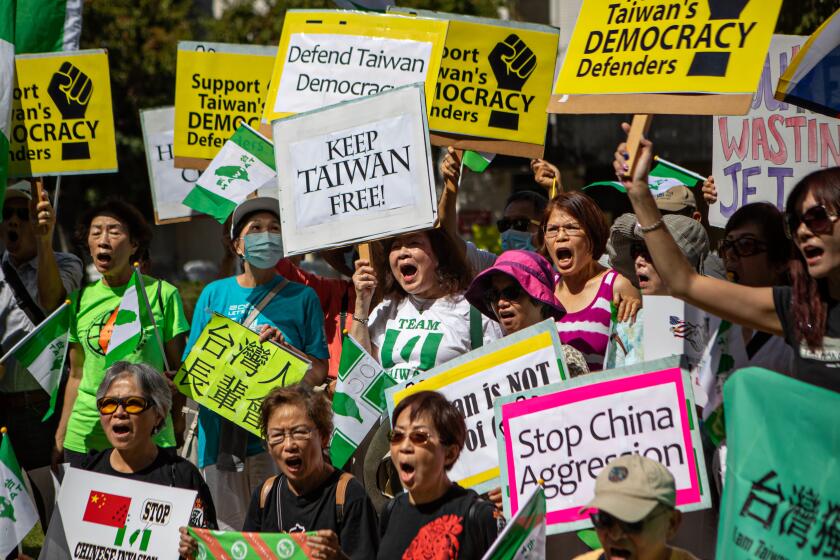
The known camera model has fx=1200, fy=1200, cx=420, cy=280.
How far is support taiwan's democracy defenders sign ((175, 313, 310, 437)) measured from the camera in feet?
18.3

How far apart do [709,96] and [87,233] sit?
338cm

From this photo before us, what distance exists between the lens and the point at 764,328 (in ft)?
12.3

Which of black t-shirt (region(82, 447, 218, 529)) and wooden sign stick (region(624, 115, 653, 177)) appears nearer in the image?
wooden sign stick (region(624, 115, 653, 177))

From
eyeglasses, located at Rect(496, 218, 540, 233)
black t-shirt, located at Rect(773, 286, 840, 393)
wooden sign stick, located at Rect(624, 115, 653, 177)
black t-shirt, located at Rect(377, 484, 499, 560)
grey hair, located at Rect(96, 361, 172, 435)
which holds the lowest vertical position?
black t-shirt, located at Rect(377, 484, 499, 560)

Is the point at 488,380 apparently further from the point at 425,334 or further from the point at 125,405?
the point at 125,405

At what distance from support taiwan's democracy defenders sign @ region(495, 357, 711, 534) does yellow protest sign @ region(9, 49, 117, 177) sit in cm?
369

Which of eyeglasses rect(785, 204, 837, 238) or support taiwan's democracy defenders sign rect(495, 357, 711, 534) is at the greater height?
eyeglasses rect(785, 204, 837, 238)

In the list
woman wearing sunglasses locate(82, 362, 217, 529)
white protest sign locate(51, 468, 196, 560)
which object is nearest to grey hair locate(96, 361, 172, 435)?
woman wearing sunglasses locate(82, 362, 217, 529)

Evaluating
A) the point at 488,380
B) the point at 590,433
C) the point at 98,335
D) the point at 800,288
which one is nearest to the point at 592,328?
the point at 488,380

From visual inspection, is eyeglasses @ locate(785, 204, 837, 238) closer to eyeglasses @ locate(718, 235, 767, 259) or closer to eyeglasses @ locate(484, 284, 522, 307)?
eyeglasses @ locate(718, 235, 767, 259)

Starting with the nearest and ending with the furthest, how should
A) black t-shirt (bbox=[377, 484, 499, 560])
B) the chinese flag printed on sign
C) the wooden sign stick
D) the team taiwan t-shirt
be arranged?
1. the wooden sign stick
2. black t-shirt (bbox=[377, 484, 499, 560])
3. the chinese flag printed on sign
4. the team taiwan t-shirt

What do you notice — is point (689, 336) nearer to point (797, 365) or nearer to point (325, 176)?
point (797, 365)

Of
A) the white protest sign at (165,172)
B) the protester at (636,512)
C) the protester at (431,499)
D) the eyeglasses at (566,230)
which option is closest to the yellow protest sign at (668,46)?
the eyeglasses at (566,230)

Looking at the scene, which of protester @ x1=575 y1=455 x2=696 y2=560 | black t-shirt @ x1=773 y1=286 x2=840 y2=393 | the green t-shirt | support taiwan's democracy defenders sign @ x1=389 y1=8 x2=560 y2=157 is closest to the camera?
protester @ x1=575 y1=455 x2=696 y2=560
